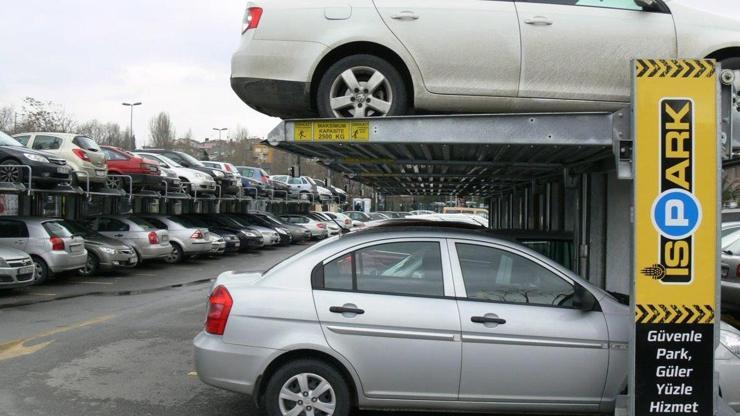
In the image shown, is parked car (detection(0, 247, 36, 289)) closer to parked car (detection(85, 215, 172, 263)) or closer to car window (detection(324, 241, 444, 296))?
parked car (detection(85, 215, 172, 263))

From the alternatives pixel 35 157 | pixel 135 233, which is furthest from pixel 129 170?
pixel 35 157

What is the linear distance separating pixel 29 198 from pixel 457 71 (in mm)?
17700

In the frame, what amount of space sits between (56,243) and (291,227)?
18.4m

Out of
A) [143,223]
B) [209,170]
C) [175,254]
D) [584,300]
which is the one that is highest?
[209,170]

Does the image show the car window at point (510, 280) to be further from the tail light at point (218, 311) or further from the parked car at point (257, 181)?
the parked car at point (257, 181)

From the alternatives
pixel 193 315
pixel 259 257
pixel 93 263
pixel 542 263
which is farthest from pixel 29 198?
pixel 542 263

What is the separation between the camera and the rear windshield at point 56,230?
14.5 m

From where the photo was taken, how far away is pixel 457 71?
520 centimetres

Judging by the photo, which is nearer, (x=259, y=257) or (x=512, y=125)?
(x=512, y=125)

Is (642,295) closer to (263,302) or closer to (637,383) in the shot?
(637,383)

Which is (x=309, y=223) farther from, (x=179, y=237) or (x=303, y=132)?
(x=303, y=132)

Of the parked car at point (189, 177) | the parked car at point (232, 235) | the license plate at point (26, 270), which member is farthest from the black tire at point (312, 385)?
the parked car at point (232, 235)

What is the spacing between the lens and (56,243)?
14.3m

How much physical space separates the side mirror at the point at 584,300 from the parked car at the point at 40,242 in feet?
42.0
